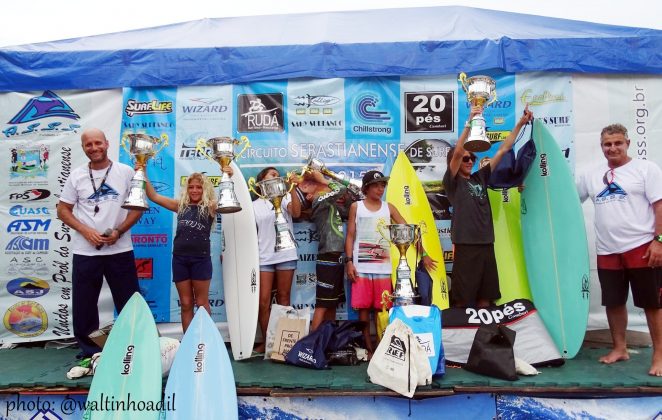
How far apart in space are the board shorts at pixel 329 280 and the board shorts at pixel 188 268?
2.87 feet

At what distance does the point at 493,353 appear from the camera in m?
3.09

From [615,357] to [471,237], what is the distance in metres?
1.27

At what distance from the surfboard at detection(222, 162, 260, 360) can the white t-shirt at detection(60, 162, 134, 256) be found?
0.77 metres

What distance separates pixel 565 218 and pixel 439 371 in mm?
1577

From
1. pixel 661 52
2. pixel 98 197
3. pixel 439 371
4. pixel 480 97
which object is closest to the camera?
pixel 439 371

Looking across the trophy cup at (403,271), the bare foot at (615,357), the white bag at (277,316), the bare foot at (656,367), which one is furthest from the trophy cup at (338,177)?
the bare foot at (656,367)

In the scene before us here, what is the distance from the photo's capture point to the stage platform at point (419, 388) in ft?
9.57

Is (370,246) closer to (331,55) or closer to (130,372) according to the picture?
(331,55)

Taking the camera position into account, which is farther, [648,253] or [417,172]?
[417,172]

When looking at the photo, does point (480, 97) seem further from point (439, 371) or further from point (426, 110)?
point (439, 371)

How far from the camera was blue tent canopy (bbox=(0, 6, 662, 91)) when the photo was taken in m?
4.18

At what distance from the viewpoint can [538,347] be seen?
11.2 feet

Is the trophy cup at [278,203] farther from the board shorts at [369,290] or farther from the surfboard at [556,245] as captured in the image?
the surfboard at [556,245]

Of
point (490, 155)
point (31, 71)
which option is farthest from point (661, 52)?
point (31, 71)
